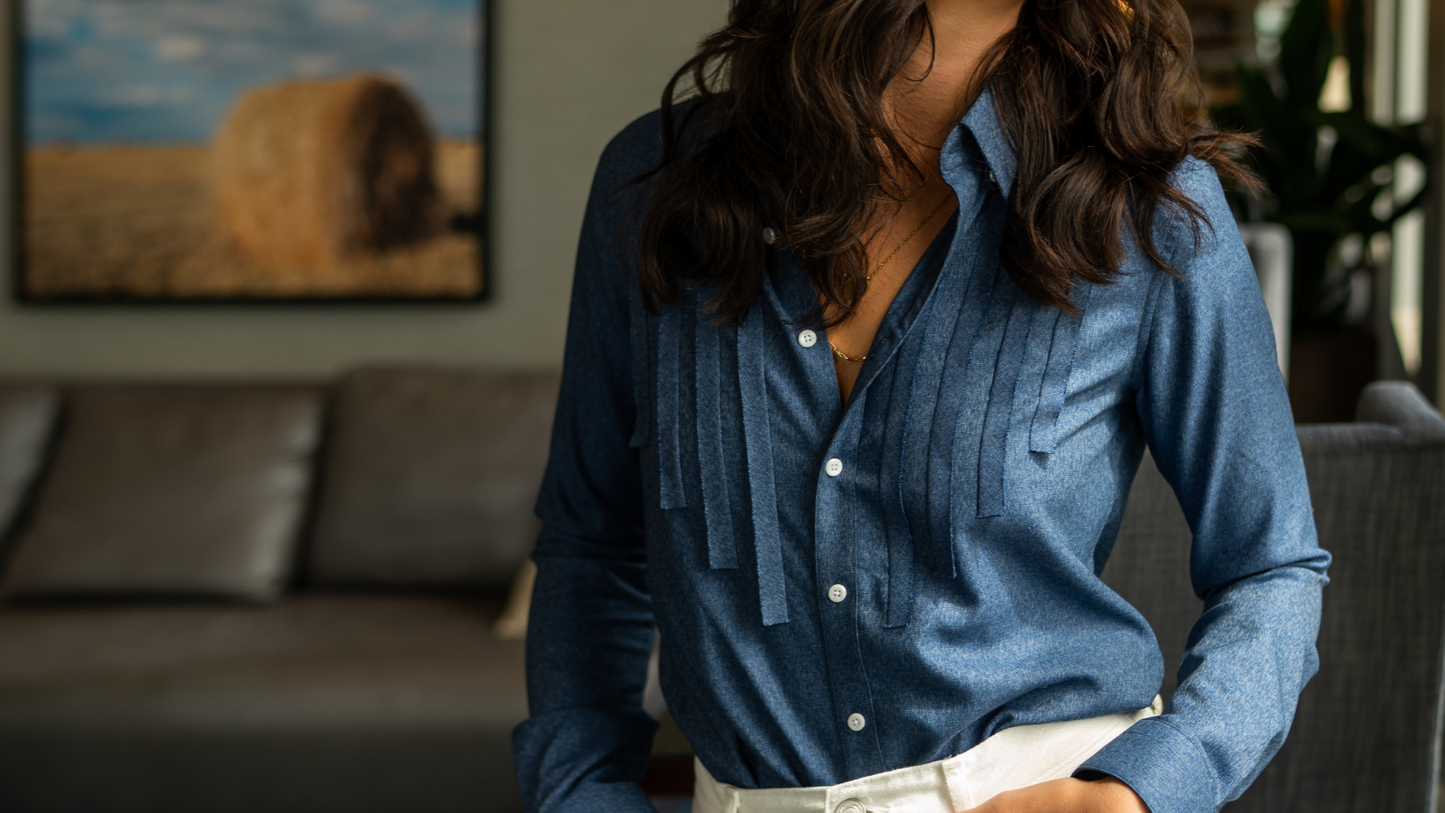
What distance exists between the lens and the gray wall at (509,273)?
10.6 ft

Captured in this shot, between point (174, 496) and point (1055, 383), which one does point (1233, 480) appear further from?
point (174, 496)

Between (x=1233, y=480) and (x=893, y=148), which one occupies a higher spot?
(x=893, y=148)

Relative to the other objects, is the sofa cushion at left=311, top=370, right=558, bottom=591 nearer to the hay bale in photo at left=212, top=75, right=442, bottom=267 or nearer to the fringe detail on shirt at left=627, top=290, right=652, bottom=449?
the hay bale in photo at left=212, top=75, right=442, bottom=267

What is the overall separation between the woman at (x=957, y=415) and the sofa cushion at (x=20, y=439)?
9.31ft

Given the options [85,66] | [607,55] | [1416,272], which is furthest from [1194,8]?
[85,66]

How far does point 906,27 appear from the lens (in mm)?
737

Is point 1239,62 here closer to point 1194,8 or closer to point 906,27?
point 1194,8

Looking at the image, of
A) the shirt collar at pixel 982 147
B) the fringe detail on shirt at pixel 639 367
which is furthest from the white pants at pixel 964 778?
the shirt collar at pixel 982 147

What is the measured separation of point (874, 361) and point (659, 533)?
→ 0.63ft

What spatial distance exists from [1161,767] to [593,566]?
43 cm

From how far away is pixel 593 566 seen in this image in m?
0.88

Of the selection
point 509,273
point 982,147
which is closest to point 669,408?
point 982,147

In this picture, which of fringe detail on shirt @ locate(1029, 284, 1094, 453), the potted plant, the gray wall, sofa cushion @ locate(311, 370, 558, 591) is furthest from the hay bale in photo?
fringe detail on shirt @ locate(1029, 284, 1094, 453)

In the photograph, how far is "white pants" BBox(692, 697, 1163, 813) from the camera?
714mm
